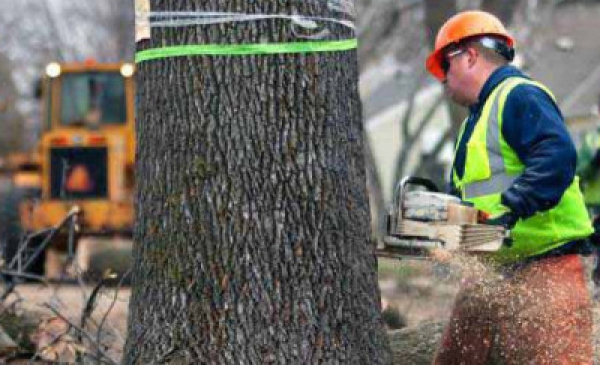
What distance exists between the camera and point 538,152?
207 inches

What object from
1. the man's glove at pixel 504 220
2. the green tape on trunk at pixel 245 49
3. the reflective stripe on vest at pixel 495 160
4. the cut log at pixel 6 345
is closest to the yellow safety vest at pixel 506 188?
the reflective stripe on vest at pixel 495 160

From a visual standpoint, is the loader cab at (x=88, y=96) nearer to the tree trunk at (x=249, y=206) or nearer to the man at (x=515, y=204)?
the man at (x=515, y=204)

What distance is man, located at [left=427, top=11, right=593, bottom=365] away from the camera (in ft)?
17.3

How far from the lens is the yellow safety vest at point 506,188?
17.8 ft

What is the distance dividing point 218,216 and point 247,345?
444 mm

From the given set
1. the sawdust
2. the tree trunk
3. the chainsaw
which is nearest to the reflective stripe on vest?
the chainsaw

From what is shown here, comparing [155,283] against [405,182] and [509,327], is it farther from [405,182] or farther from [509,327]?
[509,327]

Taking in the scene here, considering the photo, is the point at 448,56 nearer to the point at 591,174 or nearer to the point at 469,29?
the point at 469,29

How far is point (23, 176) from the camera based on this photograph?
18.6 meters

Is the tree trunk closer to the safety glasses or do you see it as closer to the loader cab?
the safety glasses

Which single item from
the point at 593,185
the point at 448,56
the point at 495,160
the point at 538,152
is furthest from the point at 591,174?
the point at 538,152

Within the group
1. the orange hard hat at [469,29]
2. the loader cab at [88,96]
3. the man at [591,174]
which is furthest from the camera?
the loader cab at [88,96]

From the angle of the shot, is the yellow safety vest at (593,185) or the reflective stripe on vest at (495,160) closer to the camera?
the reflective stripe on vest at (495,160)

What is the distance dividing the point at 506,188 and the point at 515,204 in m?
0.20
